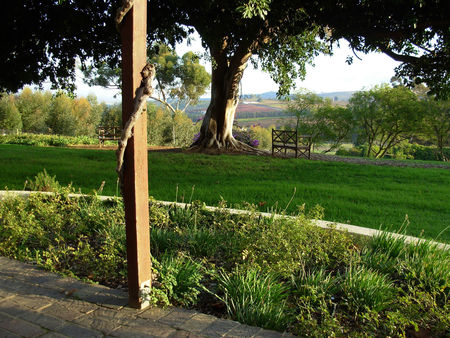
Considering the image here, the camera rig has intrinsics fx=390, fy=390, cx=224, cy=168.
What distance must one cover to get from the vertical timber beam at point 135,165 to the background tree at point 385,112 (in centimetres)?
2271

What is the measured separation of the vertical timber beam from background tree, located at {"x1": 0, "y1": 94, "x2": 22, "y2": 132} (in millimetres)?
27109

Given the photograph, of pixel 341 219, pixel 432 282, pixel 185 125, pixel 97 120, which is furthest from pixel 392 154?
pixel 432 282

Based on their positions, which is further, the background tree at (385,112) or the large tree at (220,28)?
the background tree at (385,112)

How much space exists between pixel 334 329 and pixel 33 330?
1752 mm

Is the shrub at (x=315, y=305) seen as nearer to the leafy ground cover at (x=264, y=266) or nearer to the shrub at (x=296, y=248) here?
the leafy ground cover at (x=264, y=266)

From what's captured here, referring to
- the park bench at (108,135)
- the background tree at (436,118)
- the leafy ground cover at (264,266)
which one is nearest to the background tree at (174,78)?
the park bench at (108,135)

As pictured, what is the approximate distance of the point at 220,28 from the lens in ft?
24.8

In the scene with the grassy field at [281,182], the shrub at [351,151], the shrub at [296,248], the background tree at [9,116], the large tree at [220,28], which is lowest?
the shrub at [351,151]

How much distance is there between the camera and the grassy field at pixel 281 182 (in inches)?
242

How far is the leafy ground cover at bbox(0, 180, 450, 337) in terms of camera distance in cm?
246

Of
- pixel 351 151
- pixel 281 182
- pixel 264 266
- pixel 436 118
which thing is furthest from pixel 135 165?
pixel 351 151

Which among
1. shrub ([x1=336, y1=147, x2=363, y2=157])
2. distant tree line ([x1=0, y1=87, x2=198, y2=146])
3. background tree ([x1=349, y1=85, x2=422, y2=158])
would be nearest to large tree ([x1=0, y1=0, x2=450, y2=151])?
background tree ([x1=349, y1=85, x2=422, y2=158])

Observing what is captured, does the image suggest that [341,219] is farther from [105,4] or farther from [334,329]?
[105,4]

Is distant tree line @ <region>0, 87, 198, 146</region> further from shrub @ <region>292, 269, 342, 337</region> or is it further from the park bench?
shrub @ <region>292, 269, 342, 337</region>
